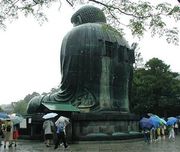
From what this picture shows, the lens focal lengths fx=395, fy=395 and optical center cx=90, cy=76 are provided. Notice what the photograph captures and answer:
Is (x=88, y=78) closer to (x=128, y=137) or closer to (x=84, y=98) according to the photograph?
(x=84, y=98)

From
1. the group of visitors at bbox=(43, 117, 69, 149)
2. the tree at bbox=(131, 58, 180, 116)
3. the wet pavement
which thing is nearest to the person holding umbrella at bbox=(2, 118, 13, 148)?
the wet pavement

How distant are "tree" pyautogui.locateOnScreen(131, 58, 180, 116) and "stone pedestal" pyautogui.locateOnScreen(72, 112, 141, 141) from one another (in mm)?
18823

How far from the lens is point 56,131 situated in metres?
18.0

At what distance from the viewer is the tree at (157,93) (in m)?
42.4

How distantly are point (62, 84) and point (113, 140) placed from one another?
5630 mm

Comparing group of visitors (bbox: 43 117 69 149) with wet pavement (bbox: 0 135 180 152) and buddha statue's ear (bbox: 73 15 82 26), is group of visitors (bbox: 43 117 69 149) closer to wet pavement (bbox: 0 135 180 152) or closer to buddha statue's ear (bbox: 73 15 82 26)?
wet pavement (bbox: 0 135 180 152)

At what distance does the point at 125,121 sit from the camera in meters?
23.9

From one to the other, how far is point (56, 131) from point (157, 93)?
26.6m

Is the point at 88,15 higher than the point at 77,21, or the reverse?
the point at 88,15

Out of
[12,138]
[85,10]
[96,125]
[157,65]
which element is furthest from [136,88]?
[12,138]

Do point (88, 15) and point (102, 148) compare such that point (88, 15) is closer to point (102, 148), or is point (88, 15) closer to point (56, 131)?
point (56, 131)

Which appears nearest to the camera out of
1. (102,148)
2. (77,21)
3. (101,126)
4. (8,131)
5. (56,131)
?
(8,131)

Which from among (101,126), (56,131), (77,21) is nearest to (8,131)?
(56,131)

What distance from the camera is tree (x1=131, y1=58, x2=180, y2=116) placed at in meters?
42.4
